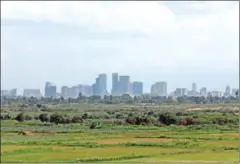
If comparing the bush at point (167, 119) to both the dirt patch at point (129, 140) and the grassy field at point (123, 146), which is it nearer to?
the grassy field at point (123, 146)

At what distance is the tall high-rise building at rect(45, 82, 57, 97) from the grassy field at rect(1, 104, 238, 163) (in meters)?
12.3

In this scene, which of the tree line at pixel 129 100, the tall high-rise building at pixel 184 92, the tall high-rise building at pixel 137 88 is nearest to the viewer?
the tree line at pixel 129 100

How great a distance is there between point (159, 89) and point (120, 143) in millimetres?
14316

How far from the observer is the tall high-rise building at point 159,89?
2347 cm

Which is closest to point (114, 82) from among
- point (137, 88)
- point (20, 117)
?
point (137, 88)

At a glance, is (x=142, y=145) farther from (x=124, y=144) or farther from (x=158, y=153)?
(x=158, y=153)

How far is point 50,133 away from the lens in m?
12.5

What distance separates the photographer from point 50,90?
27.4 metres

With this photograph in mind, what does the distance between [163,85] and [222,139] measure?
14460 mm

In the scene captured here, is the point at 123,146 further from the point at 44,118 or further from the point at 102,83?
the point at 102,83

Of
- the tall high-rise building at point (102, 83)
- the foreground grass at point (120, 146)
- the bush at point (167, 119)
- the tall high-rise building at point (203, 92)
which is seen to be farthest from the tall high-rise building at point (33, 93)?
the foreground grass at point (120, 146)

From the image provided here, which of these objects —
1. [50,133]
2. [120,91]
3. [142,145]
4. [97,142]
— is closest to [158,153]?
[142,145]

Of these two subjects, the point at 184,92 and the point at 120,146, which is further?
the point at 184,92

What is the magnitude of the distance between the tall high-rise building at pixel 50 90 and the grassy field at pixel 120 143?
12276 millimetres
